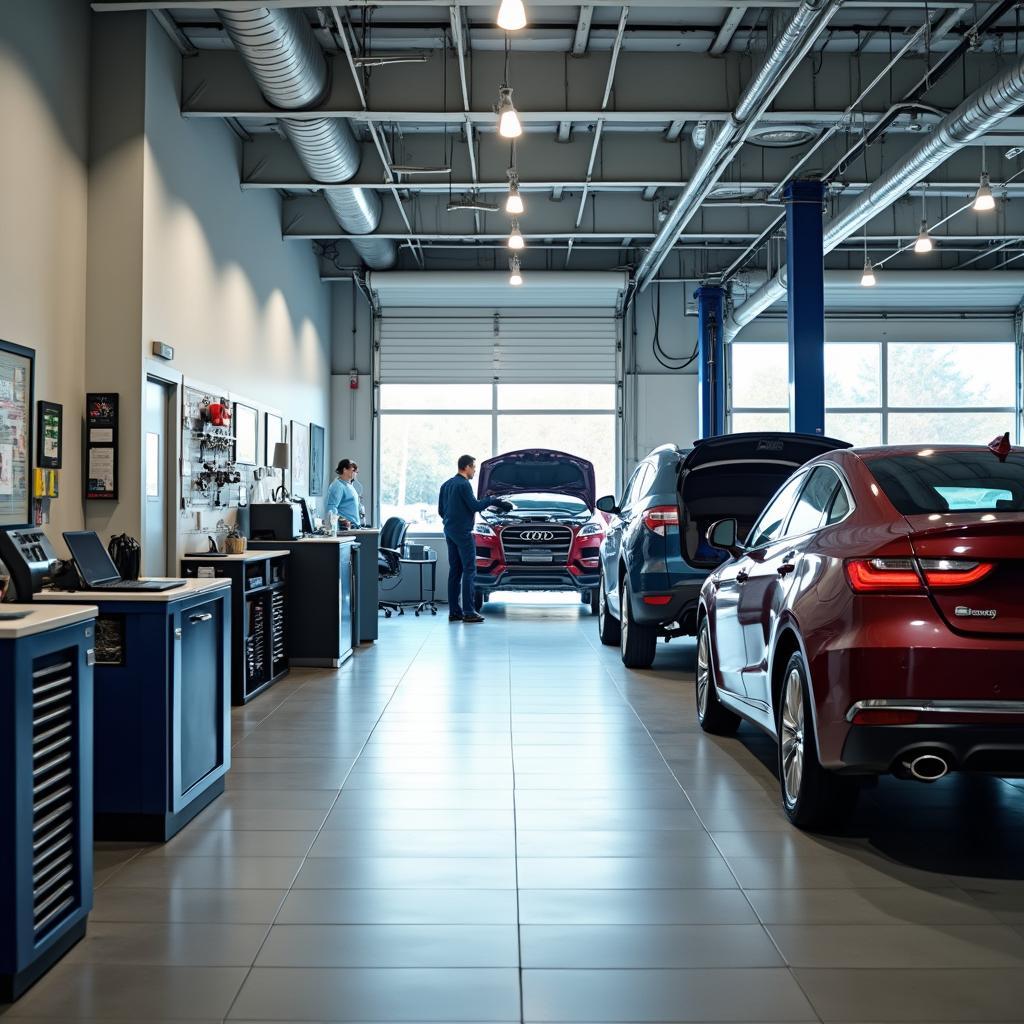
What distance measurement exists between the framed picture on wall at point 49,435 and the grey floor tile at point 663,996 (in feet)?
16.0

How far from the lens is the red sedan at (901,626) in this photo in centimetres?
Answer: 346

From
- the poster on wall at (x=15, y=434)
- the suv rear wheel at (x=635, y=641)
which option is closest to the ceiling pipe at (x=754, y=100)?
the suv rear wheel at (x=635, y=641)

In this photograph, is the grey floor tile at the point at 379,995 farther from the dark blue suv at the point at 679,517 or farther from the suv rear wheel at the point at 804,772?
the dark blue suv at the point at 679,517

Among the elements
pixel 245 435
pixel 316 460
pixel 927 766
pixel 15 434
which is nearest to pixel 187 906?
pixel 927 766

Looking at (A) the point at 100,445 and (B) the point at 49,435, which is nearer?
(B) the point at 49,435

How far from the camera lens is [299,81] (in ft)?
26.8

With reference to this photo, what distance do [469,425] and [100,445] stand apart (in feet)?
31.3

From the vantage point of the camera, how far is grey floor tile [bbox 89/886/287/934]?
329 centimetres


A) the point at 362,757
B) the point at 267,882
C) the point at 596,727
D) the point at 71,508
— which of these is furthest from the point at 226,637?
the point at 71,508

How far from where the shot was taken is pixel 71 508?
7.14 meters

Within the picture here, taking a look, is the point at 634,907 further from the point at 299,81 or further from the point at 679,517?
the point at 299,81

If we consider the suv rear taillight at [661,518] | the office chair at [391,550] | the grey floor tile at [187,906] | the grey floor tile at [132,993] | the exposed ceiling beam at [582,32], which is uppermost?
the exposed ceiling beam at [582,32]

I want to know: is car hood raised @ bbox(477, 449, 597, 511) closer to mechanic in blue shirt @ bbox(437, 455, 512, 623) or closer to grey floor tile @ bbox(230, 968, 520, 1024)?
mechanic in blue shirt @ bbox(437, 455, 512, 623)

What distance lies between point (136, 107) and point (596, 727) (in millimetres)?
5112
